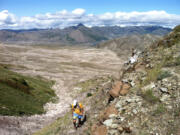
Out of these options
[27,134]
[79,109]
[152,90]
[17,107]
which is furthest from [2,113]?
[152,90]

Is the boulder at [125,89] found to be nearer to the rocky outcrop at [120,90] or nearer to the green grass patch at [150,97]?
the rocky outcrop at [120,90]

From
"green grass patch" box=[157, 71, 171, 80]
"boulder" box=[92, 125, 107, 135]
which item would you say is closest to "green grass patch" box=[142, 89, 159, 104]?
"green grass patch" box=[157, 71, 171, 80]

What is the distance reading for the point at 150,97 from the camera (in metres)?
13.2

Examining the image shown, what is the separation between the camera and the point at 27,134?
2736cm

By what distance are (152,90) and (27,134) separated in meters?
22.6

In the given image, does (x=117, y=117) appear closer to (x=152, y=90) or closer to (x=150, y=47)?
(x=152, y=90)

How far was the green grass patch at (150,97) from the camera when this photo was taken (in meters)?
12.7

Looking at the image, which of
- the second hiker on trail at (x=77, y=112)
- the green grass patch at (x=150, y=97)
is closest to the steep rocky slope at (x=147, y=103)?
the green grass patch at (x=150, y=97)

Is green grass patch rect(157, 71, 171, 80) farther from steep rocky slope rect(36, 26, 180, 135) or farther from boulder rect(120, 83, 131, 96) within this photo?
boulder rect(120, 83, 131, 96)

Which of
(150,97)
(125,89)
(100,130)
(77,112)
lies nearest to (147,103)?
(150,97)

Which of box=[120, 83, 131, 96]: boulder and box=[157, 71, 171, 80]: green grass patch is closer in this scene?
box=[157, 71, 171, 80]: green grass patch

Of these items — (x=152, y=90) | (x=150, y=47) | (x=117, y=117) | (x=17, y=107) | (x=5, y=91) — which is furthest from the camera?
(x=5, y=91)

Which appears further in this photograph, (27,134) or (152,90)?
(27,134)

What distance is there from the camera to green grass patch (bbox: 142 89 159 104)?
12727 mm
